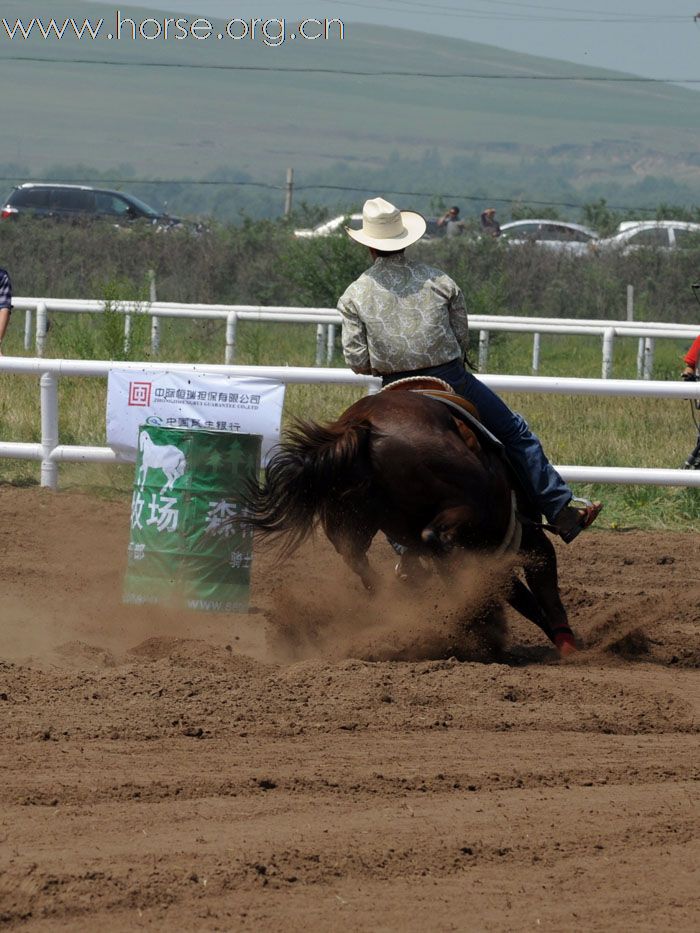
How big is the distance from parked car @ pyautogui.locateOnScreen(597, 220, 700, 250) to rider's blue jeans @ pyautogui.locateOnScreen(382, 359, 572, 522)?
24073 millimetres

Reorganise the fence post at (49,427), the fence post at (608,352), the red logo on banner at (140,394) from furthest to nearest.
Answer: the fence post at (608,352) → the fence post at (49,427) → the red logo on banner at (140,394)

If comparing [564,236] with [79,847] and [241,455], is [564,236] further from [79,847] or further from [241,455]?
[79,847]

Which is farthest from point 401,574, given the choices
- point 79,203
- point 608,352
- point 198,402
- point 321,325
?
point 79,203

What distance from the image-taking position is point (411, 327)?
6.45 m

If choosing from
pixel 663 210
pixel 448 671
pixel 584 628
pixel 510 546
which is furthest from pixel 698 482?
pixel 663 210

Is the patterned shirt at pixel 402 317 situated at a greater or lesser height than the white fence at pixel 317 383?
greater

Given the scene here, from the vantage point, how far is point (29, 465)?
1088cm

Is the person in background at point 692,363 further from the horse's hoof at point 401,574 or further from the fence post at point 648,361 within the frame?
the horse's hoof at point 401,574

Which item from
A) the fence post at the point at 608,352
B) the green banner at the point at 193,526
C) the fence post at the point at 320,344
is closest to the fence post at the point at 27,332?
the fence post at the point at 320,344

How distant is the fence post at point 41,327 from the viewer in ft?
46.9

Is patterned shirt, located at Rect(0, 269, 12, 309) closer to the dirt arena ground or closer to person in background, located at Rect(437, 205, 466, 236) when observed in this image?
the dirt arena ground

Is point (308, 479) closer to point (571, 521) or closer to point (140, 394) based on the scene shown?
point (571, 521)

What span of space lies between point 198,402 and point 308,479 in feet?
8.02

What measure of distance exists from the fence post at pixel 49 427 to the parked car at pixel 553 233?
22390 millimetres
